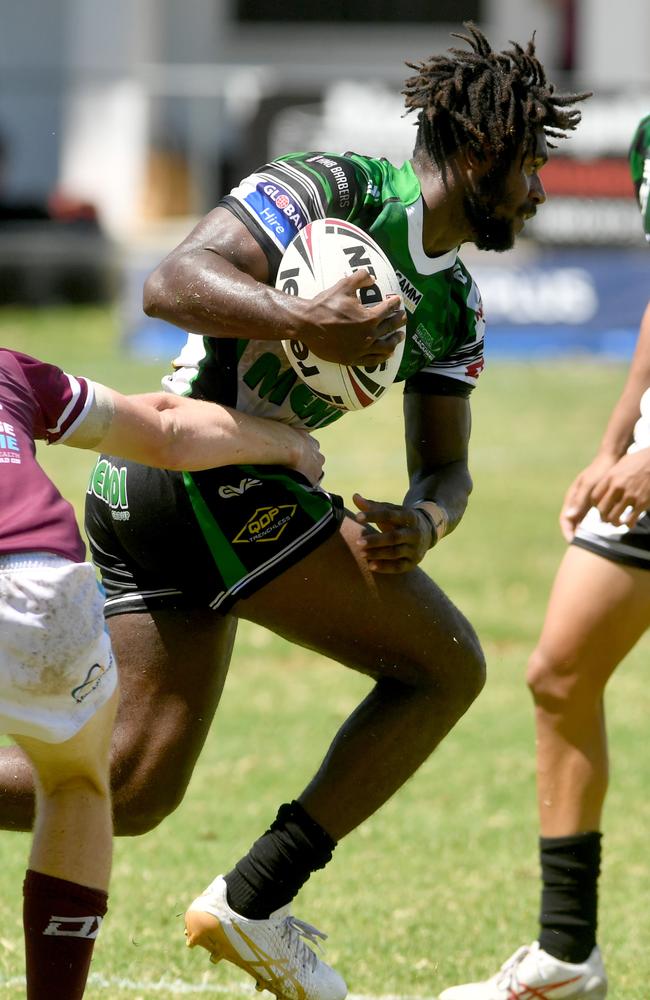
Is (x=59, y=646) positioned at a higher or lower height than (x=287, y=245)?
lower

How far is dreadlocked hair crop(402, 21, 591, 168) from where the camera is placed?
411 centimetres

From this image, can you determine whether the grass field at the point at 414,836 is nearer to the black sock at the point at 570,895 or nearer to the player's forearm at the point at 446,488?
the black sock at the point at 570,895

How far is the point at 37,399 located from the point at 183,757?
1255mm

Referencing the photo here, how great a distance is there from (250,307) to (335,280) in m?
0.25

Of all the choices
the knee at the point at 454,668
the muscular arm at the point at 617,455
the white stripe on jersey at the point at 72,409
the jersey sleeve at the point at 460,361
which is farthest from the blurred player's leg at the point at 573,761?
the white stripe on jersey at the point at 72,409

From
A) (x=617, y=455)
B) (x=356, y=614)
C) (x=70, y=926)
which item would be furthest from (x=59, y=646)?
(x=617, y=455)

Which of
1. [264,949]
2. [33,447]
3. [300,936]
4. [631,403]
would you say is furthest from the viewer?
[631,403]

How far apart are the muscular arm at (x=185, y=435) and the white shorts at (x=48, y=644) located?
377 mm

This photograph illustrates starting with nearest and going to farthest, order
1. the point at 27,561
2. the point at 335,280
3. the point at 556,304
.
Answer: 1. the point at 27,561
2. the point at 335,280
3. the point at 556,304

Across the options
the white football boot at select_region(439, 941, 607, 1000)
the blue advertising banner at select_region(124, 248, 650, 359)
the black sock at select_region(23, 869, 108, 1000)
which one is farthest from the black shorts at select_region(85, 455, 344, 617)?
the blue advertising banner at select_region(124, 248, 650, 359)

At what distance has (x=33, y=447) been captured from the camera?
10.7 ft

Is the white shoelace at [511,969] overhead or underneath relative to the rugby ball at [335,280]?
underneath

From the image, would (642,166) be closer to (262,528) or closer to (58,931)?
(262,528)

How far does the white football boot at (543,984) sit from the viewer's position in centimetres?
436
